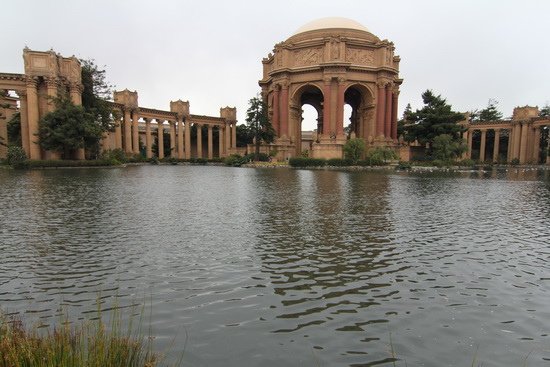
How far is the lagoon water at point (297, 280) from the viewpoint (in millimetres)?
4547

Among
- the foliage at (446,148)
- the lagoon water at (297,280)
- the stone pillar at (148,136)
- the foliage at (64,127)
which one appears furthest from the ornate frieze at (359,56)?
the lagoon water at (297,280)

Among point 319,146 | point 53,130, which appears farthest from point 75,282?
point 319,146

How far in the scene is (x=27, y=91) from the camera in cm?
4100

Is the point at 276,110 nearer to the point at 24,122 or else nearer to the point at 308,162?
the point at 308,162

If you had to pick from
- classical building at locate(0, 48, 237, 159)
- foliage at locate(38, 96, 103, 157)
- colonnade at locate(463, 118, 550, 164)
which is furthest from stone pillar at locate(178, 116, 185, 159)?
colonnade at locate(463, 118, 550, 164)

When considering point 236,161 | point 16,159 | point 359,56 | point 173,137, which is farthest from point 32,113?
point 359,56

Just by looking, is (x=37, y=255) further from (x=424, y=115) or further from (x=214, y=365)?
(x=424, y=115)

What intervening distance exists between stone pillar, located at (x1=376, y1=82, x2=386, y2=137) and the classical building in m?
31.1

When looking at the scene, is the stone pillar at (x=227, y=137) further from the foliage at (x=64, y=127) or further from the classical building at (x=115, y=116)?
the foliage at (x=64, y=127)

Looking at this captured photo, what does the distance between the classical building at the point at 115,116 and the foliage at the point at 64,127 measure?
1470 millimetres

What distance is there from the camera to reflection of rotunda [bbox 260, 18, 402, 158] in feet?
195

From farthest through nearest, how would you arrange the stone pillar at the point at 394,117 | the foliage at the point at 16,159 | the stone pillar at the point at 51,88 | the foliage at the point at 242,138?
the foliage at the point at 242,138
the stone pillar at the point at 394,117
the stone pillar at the point at 51,88
the foliage at the point at 16,159

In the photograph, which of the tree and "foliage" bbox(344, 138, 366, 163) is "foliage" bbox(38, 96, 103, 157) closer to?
the tree

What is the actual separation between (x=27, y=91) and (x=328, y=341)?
4782 centimetres
